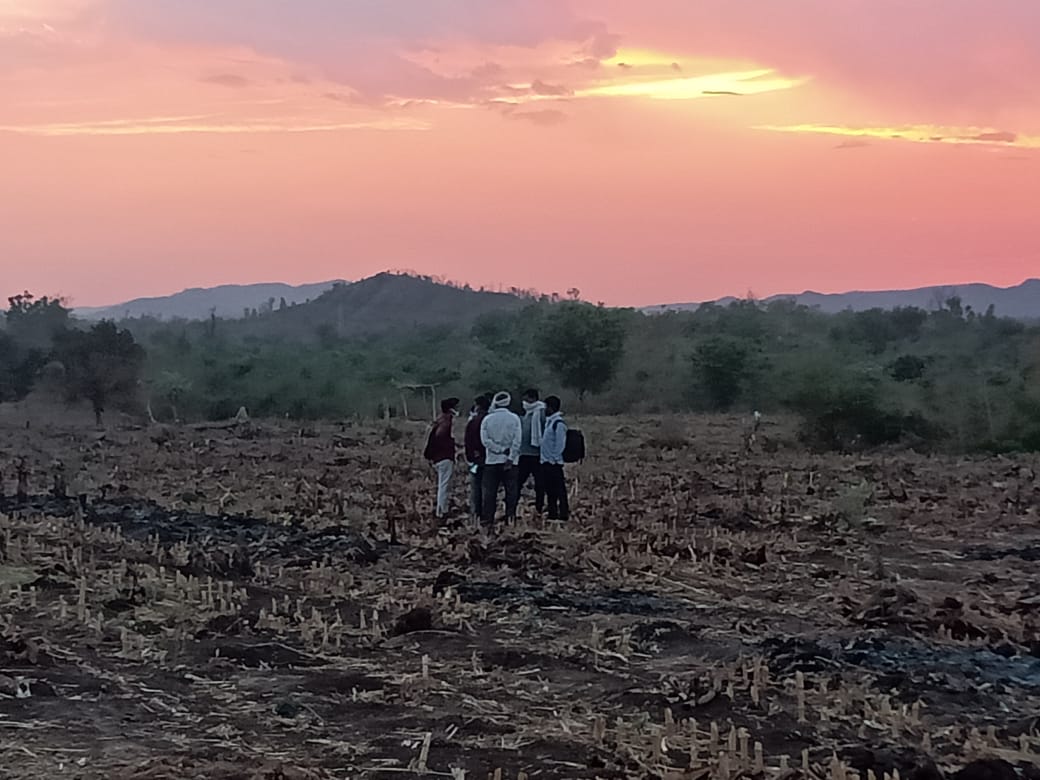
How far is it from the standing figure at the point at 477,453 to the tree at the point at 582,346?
3113cm

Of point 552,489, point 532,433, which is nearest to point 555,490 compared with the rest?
point 552,489

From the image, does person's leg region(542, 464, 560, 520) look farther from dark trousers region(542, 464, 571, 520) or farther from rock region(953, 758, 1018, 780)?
rock region(953, 758, 1018, 780)

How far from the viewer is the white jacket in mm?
15344

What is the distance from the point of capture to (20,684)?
796cm

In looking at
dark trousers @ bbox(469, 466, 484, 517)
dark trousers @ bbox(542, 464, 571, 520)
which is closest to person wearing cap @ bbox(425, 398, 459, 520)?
dark trousers @ bbox(469, 466, 484, 517)

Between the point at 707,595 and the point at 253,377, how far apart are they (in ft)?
124

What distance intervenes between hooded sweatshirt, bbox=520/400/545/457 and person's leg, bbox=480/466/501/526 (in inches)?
30.2

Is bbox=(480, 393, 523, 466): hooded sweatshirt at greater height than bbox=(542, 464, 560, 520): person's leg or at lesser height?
greater

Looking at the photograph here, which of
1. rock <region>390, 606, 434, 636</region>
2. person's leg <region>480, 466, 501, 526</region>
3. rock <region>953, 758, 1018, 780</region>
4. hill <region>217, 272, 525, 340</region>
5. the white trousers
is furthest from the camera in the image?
hill <region>217, 272, 525, 340</region>

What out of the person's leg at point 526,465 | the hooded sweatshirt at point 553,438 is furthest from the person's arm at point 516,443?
the person's leg at point 526,465

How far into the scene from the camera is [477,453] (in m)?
15.6

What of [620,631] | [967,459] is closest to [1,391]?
[967,459]

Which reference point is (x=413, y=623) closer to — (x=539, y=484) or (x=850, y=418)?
(x=539, y=484)

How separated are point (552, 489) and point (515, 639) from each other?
663 centimetres
